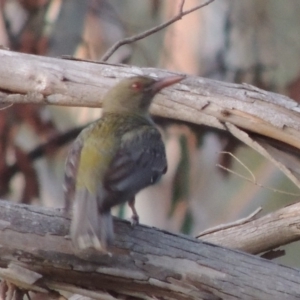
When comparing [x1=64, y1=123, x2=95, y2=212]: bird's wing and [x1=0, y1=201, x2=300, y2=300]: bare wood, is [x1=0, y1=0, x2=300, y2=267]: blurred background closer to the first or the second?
[x1=64, y1=123, x2=95, y2=212]: bird's wing

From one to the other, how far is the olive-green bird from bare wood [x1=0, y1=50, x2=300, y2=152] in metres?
0.06

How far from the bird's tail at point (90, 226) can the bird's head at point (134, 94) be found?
727 mm

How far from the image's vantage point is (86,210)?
7.50 ft

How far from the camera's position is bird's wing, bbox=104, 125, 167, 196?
7.94ft

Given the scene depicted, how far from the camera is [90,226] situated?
2.20m

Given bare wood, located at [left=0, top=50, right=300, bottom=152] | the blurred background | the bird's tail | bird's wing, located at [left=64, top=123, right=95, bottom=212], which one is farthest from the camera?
the blurred background

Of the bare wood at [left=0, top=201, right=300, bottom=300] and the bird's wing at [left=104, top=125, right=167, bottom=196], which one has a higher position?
the bird's wing at [left=104, top=125, right=167, bottom=196]

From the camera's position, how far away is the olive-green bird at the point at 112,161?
7.34ft

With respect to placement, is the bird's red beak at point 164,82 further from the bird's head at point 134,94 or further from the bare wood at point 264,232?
the bare wood at point 264,232

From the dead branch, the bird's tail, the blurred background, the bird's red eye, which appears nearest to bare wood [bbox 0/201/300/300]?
the bird's tail

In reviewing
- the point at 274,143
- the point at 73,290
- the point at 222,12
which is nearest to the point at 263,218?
the point at 274,143

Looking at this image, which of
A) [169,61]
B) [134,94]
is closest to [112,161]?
[134,94]

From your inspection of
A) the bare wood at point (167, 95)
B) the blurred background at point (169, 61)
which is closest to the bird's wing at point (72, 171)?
the bare wood at point (167, 95)

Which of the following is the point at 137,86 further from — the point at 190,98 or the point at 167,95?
the point at 190,98
